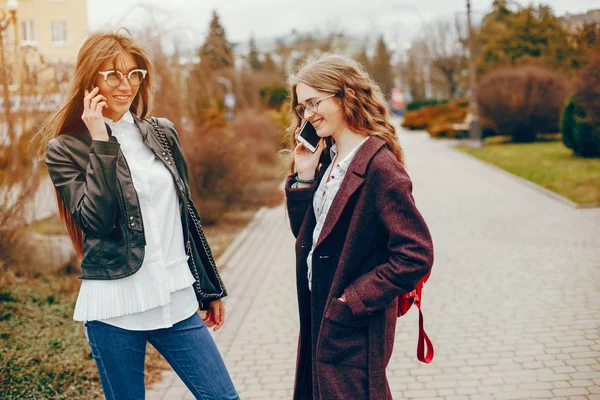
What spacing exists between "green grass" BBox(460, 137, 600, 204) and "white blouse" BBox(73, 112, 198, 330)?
34.2 feet

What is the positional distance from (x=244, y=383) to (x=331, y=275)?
2.52m

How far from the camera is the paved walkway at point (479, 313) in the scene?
15.1ft

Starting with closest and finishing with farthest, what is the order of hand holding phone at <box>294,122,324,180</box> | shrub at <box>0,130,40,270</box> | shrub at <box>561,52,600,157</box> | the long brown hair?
the long brown hair → hand holding phone at <box>294,122,324,180</box> → shrub at <box>0,130,40,270</box> → shrub at <box>561,52,600,157</box>

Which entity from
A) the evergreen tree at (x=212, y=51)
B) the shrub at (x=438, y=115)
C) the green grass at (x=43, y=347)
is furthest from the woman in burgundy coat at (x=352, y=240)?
the shrub at (x=438, y=115)

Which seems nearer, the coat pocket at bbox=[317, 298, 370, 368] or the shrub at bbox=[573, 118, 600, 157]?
the coat pocket at bbox=[317, 298, 370, 368]

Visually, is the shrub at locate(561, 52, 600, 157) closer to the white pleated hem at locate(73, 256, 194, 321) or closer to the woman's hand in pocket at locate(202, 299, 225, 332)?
the woman's hand in pocket at locate(202, 299, 225, 332)

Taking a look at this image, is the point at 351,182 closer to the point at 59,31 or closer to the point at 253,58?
the point at 59,31

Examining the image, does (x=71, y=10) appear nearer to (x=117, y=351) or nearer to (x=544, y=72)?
(x=544, y=72)

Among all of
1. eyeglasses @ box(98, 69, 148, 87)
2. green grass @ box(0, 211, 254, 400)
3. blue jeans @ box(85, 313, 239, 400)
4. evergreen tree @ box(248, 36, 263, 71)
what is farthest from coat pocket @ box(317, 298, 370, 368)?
evergreen tree @ box(248, 36, 263, 71)

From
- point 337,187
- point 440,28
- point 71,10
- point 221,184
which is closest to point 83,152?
point 337,187

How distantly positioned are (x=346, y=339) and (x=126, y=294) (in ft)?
2.85

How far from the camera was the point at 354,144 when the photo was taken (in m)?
2.68

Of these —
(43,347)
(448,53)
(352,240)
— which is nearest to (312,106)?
(352,240)

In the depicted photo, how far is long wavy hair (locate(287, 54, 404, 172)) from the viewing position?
8.58 ft
